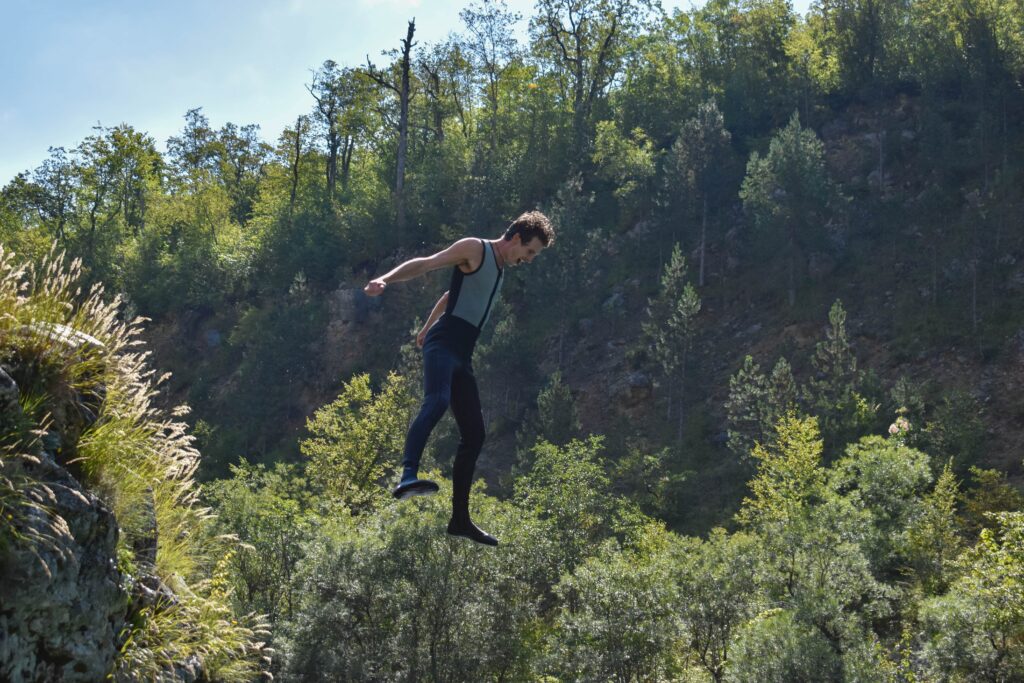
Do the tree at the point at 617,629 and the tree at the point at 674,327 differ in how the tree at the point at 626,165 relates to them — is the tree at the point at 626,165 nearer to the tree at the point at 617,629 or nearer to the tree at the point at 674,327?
the tree at the point at 674,327

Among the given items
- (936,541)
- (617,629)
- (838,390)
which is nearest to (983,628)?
(936,541)

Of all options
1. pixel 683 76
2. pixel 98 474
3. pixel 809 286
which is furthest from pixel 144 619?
pixel 683 76

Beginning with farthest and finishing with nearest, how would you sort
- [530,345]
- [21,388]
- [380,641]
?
[530,345] < [380,641] < [21,388]

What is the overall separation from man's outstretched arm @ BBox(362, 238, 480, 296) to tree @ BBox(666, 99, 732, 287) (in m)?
40.6

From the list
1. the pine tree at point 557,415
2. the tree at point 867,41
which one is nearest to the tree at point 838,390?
the pine tree at point 557,415

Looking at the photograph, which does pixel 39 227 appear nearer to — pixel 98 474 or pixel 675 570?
pixel 675 570

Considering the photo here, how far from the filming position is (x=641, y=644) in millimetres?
22734

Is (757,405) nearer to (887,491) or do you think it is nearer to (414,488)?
(887,491)

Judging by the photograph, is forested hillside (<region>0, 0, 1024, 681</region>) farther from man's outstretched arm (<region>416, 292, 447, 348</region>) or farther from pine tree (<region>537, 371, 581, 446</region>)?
man's outstretched arm (<region>416, 292, 447, 348</region>)

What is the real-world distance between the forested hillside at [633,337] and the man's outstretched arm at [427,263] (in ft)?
19.2

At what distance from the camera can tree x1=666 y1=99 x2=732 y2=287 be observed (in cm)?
4494

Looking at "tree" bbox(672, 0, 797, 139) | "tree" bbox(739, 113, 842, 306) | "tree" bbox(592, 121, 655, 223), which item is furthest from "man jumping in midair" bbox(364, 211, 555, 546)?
"tree" bbox(672, 0, 797, 139)

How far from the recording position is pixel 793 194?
41.5 metres

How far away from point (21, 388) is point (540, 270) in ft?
124
